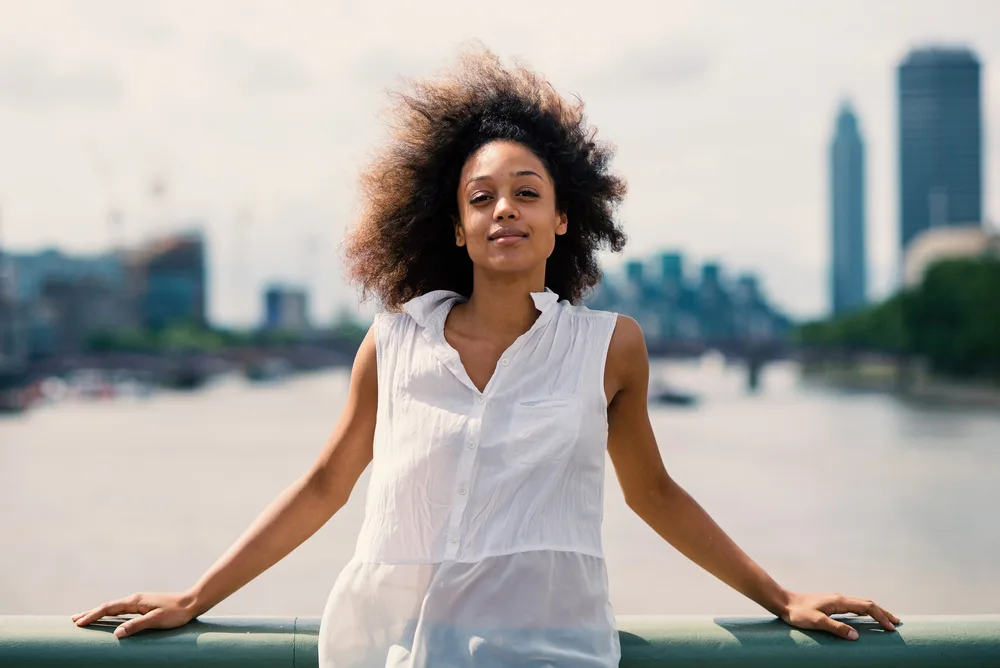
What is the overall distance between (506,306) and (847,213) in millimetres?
181138

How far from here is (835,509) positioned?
23000 millimetres

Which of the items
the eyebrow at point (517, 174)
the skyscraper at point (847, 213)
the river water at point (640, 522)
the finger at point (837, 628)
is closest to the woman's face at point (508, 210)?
the eyebrow at point (517, 174)

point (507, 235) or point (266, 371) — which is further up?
point (507, 235)

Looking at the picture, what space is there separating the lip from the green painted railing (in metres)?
0.62

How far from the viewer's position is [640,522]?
21.5 m

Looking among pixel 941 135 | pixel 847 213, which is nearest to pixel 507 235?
pixel 941 135

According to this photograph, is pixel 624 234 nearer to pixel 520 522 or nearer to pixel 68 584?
pixel 520 522

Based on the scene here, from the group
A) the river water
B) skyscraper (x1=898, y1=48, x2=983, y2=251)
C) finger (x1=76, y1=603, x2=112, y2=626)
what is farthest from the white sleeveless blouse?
skyscraper (x1=898, y1=48, x2=983, y2=251)

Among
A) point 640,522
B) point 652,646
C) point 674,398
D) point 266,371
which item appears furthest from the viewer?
point 266,371

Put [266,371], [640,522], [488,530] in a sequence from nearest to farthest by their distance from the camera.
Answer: [488,530] → [640,522] → [266,371]

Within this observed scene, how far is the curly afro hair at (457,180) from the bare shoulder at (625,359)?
28 cm

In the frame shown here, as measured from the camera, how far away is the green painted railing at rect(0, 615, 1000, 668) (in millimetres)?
1788

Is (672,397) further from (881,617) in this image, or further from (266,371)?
(881,617)

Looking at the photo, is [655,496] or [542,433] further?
[655,496]
